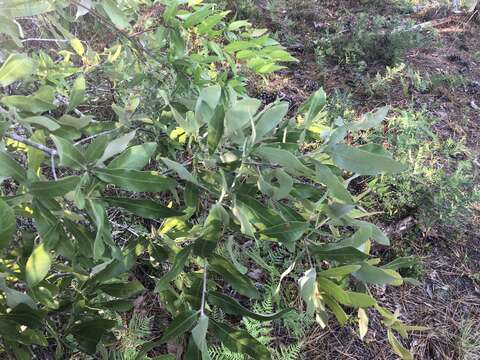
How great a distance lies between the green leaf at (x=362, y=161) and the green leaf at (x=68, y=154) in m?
0.45

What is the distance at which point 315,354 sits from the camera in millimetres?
2184

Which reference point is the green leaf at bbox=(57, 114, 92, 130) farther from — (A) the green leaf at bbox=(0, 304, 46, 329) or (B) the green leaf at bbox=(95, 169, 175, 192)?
(A) the green leaf at bbox=(0, 304, 46, 329)

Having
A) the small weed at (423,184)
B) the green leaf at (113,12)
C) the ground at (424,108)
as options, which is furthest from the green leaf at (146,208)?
the small weed at (423,184)

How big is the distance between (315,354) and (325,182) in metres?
1.63

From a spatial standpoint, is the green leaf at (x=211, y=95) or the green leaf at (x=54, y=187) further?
the green leaf at (x=211, y=95)

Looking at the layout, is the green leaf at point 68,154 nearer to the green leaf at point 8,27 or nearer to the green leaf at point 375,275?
the green leaf at point 8,27

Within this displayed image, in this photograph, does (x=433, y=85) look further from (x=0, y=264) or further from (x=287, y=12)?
(x=0, y=264)

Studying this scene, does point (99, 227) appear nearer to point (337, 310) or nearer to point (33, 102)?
point (33, 102)

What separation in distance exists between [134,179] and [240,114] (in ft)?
0.77

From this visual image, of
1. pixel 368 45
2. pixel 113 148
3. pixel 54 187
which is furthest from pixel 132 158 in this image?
pixel 368 45

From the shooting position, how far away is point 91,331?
44.5 inches

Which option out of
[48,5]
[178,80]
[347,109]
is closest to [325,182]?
[48,5]

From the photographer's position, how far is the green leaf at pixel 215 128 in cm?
86

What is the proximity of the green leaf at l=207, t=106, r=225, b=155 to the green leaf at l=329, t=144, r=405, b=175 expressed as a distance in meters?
0.21
